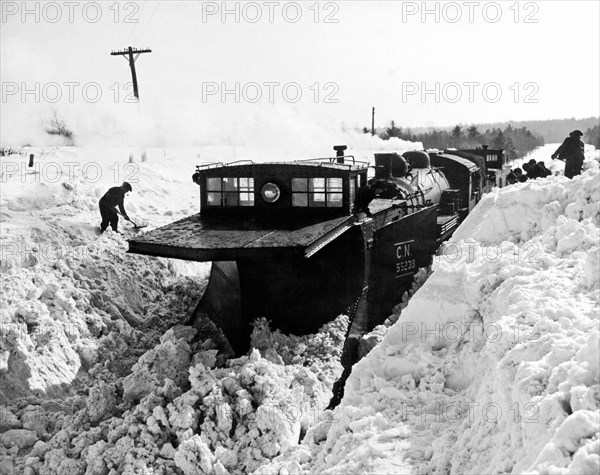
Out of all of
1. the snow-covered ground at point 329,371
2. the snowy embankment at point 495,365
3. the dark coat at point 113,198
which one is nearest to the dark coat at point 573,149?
the snow-covered ground at point 329,371

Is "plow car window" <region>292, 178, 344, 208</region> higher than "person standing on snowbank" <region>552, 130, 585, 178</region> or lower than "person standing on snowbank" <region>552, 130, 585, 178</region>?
lower

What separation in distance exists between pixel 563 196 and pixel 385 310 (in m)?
4.62

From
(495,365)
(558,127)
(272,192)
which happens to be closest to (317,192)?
(272,192)

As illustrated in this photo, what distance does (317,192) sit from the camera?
40.3 ft

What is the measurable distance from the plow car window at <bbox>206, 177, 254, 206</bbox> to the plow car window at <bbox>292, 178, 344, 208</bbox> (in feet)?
2.78

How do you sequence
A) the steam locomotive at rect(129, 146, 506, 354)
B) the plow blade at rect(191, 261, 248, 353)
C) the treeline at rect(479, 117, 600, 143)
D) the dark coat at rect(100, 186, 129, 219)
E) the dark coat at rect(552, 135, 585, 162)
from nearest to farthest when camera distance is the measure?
the steam locomotive at rect(129, 146, 506, 354) → the plow blade at rect(191, 261, 248, 353) → the dark coat at rect(552, 135, 585, 162) → the dark coat at rect(100, 186, 129, 219) → the treeline at rect(479, 117, 600, 143)

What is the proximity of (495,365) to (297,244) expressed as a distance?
174 inches

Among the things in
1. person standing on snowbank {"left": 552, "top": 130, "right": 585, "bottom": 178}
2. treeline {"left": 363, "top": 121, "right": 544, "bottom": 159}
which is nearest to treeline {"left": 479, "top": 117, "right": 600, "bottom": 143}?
treeline {"left": 363, "top": 121, "right": 544, "bottom": 159}

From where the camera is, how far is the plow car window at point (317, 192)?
40.1 feet

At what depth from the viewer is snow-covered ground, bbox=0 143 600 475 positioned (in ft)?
17.3

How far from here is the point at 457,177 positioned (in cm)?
1831

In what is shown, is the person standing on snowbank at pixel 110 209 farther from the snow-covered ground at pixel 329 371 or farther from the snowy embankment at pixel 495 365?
the snowy embankment at pixel 495 365

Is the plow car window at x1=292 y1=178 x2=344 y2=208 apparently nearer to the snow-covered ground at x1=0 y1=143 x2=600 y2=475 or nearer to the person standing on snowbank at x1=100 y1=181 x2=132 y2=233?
the snow-covered ground at x1=0 y1=143 x2=600 y2=475

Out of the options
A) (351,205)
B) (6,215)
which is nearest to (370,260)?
(351,205)
